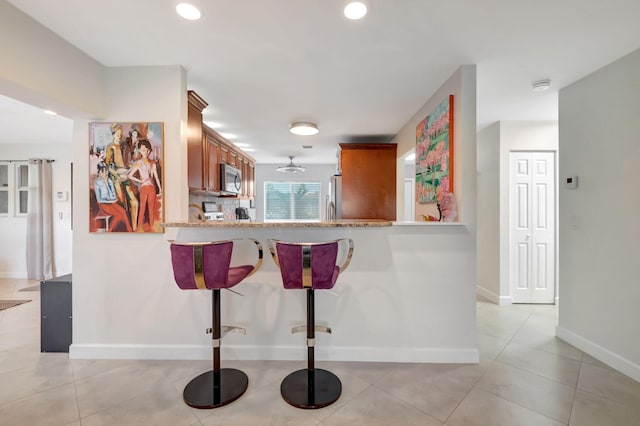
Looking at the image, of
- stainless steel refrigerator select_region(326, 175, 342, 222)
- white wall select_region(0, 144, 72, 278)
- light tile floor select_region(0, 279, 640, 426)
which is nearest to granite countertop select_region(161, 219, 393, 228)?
light tile floor select_region(0, 279, 640, 426)

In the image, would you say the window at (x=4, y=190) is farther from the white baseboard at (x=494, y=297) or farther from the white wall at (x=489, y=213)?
the white baseboard at (x=494, y=297)

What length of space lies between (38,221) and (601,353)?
7644mm

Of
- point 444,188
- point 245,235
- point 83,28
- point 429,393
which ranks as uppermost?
point 83,28

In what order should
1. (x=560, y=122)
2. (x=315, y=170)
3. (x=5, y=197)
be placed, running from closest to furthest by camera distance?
(x=560, y=122) → (x=5, y=197) → (x=315, y=170)

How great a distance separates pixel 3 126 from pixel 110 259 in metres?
→ 3.60

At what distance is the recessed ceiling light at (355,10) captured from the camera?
1.56 metres

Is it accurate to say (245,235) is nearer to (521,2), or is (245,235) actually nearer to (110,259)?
(110,259)

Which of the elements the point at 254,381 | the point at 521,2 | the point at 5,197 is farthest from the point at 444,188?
the point at 5,197

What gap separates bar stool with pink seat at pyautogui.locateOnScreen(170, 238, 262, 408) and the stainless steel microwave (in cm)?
200

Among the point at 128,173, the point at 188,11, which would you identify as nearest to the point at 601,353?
the point at 188,11

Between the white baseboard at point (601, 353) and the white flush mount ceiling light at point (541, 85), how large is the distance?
2.28m

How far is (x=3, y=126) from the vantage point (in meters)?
3.91

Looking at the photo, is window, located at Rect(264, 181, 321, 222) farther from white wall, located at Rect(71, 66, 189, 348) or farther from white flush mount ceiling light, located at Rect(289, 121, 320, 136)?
white wall, located at Rect(71, 66, 189, 348)

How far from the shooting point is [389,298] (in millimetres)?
2236
